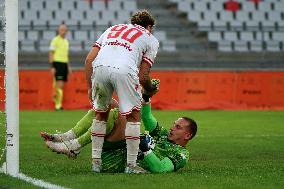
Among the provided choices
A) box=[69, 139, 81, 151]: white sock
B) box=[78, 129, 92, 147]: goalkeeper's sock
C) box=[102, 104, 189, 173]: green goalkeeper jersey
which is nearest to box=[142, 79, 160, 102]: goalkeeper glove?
box=[102, 104, 189, 173]: green goalkeeper jersey

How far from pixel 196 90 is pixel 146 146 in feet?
48.6

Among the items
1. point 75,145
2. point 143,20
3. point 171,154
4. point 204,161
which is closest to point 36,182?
point 75,145

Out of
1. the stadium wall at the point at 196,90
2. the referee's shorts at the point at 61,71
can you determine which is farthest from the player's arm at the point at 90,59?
the stadium wall at the point at 196,90

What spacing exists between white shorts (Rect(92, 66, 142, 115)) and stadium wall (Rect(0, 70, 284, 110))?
47.1ft

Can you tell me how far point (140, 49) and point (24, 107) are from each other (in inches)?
581

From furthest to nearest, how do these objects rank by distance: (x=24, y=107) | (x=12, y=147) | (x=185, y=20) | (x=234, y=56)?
(x=185, y=20) → (x=234, y=56) → (x=24, y=107) → (x=12, y=147)

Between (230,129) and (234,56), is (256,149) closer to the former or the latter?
(230,129)

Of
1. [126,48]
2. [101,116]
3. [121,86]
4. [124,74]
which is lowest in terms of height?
[101,116]

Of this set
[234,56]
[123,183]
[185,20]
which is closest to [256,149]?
[123,183]

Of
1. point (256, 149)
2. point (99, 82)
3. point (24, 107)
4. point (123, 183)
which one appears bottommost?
point (24, 107)

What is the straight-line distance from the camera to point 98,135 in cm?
797

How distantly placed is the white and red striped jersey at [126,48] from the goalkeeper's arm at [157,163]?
0.81m

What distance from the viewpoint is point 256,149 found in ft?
37.6

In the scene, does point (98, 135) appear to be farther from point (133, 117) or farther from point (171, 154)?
point (171, 154)
